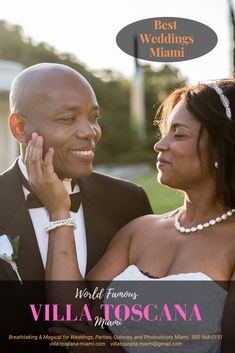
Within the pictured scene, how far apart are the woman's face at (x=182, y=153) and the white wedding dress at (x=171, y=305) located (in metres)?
0.36

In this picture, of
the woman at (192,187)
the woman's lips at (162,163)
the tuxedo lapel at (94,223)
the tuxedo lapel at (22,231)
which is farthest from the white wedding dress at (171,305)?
the woman's lips at (162,163)

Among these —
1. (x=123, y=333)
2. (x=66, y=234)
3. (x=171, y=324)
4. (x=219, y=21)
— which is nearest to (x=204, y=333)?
(x=171, y=324)

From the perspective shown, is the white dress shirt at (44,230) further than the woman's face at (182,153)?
Yes

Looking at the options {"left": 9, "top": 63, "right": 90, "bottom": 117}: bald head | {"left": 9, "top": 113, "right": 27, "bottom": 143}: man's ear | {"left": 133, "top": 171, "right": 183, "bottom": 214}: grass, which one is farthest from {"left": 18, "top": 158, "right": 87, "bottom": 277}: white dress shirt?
{"left": 133, "top": 171, "right": 183, "bottom": 214}: grass

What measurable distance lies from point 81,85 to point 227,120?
0.58 meters

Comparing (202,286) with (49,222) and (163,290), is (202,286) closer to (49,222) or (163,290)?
(163,290)

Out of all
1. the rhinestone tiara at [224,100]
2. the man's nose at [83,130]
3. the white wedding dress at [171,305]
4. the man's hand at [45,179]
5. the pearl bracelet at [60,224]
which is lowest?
the white wedding dress at [171,305]

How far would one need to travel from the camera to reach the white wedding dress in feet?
7.34

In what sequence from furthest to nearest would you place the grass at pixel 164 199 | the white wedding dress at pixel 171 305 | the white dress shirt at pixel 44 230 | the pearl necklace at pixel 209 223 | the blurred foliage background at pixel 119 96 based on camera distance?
the grass at pixel 164 199
the blurred foliage background at pixel 119 96
the white dress shirt at pixel 44 230
the pearl necklace at pixel 209 223
the white wedding dress at pixel 171 305

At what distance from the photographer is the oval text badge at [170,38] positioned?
2.56m

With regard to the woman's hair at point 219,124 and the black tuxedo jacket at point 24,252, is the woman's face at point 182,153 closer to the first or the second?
the woman's hair at point 219,124

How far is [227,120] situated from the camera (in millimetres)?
2252

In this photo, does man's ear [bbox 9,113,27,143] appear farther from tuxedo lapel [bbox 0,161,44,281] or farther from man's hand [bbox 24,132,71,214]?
tuxedo lapel [bbox 0,161,44,281]

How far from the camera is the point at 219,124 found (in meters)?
2.25
